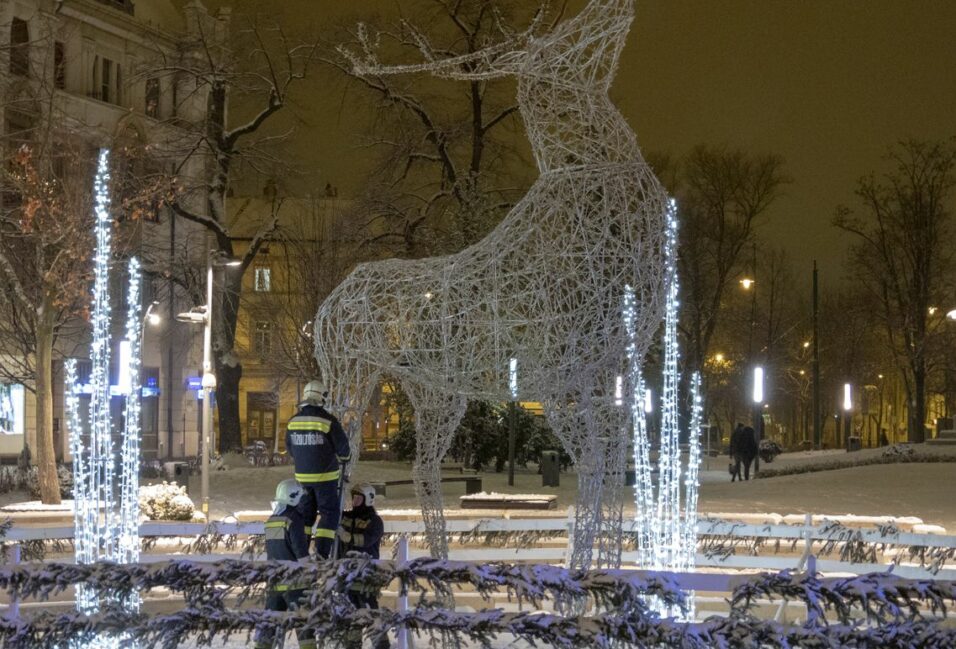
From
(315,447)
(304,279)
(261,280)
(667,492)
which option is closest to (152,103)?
(261,280)

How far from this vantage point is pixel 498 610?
5.21m

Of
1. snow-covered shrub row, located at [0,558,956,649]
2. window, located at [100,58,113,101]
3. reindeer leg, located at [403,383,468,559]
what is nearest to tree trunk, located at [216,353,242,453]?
window, located at [100,58,113,101]

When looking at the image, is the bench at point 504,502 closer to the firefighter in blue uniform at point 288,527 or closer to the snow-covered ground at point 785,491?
the snow-covered ground at point 785,491

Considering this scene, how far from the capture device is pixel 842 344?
51750 millimetres

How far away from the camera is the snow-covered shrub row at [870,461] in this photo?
2652 centimetres

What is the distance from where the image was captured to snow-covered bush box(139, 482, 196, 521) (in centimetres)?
1637

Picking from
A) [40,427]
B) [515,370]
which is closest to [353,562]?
[515,370]

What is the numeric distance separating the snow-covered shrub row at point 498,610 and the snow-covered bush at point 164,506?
10933 millimetres

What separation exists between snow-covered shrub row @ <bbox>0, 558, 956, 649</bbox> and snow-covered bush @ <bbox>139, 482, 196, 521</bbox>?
10933 millimetres

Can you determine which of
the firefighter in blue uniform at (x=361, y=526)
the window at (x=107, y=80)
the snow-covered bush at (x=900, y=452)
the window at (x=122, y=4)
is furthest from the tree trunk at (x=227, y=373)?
the firefighter in blue uniform at (x=361, y=526)

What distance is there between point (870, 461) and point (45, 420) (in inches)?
729

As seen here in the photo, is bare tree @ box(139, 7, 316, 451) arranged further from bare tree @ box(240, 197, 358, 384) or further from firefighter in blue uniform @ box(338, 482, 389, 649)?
firefighter in blue uniform @ box(338, 482, 389, 649)

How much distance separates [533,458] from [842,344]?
1064 inches

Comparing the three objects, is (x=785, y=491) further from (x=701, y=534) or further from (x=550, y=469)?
(x=701, y=534)
